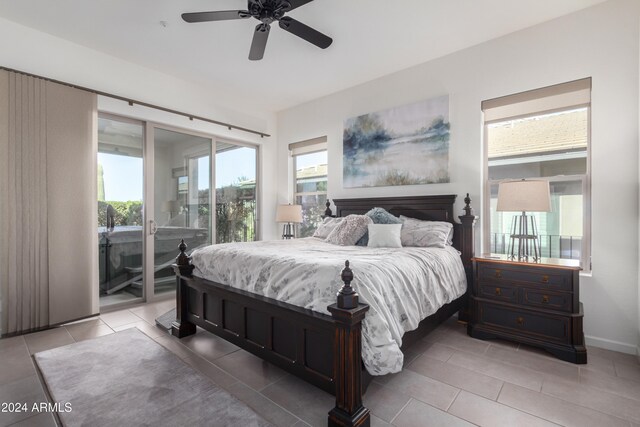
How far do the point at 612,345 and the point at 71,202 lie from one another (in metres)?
5.18

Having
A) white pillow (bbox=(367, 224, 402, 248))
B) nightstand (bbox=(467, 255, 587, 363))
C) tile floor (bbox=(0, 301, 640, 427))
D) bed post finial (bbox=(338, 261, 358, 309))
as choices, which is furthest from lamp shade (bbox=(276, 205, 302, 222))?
bed post finial (bbox=(338, 261, 358, 309))

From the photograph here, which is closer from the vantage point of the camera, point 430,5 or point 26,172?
point 430,5

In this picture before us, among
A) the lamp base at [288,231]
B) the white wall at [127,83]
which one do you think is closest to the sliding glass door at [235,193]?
the white wall at [127,83]

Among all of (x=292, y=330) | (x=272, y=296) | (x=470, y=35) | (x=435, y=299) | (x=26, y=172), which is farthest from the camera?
(x=470, y=35)

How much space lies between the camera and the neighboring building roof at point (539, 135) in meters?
2.93

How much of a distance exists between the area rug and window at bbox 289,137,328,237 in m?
2.99

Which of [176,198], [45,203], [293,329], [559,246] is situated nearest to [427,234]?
[559,246]

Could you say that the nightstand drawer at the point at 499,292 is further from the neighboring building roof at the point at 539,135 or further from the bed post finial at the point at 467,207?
the neighboring building roof at the point at 539,135

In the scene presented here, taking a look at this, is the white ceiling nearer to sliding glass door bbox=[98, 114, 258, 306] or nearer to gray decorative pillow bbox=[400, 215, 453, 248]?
sliding glass door bbox=[98, 114, 258, 306]

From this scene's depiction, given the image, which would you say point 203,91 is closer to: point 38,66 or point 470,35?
point 38,66

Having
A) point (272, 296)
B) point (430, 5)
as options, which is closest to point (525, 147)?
point (430, 5)

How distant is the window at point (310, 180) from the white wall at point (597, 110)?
1.97m

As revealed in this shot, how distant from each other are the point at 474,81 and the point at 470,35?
0.46 m

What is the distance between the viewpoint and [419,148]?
379cm
